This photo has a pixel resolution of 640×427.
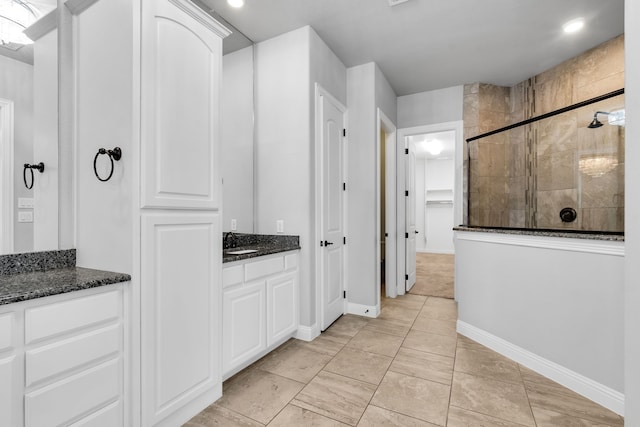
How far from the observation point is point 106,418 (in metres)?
1.31

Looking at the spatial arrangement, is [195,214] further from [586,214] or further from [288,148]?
[586,214]

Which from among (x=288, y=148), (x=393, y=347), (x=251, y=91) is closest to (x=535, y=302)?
(x=393, y=347)

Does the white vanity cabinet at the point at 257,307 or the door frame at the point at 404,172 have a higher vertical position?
the door frame at the point at 404,172

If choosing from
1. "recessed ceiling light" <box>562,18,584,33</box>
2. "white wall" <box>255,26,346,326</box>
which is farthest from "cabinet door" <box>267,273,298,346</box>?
"recessed ceiling light" <box>562,18,584,33</box>

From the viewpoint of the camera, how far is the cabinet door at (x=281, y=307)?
7.70 ft

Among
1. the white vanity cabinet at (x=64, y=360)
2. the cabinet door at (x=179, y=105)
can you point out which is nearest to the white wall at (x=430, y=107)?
the cabinet door at (x=179, y=105)

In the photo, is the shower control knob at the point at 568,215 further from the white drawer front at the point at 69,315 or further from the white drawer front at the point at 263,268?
the white drawer front at the point at 69,315

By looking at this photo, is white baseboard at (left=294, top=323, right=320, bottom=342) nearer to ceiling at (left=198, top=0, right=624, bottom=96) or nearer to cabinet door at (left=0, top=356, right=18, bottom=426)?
cabinet door at (left=0, top=356, right=18, bottom=426)

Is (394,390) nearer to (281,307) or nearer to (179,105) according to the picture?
(281,307)

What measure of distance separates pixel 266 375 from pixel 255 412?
39 cm

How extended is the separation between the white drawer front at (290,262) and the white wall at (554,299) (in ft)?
5.52

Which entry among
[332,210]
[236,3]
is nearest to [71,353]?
A: [332,210]

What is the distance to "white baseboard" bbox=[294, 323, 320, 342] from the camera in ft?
8.84

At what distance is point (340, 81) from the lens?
10.9 feet
